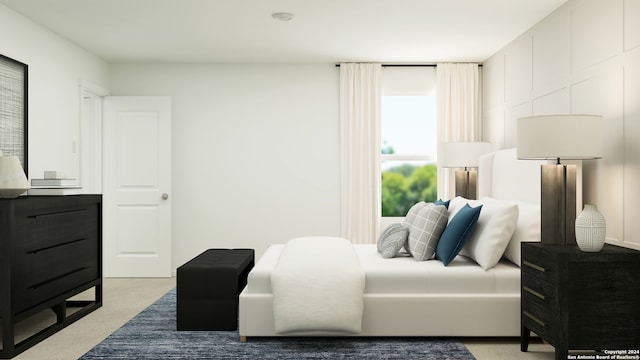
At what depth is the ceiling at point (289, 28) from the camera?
14.0 ft

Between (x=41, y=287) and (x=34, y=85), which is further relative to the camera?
(x=34, y=85)

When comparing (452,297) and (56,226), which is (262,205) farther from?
(452,297)

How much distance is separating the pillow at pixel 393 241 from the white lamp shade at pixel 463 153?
1.68 metres

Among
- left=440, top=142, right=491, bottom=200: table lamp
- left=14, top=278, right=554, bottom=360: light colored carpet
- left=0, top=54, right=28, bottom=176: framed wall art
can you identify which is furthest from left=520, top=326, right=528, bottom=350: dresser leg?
left=0, top=54, right=28, bottom=176: framed wall art

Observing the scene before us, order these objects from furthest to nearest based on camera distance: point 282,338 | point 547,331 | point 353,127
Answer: point 353,127 → point 282,338 → point 547,331

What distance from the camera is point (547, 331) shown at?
298 centimetres

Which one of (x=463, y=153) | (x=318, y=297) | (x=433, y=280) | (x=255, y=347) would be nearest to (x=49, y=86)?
(x=255, y=347)

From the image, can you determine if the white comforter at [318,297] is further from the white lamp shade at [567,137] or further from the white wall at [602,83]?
the white wall at [602,83]

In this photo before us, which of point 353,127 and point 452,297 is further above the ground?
point 353,127

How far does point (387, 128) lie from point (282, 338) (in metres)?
3.45

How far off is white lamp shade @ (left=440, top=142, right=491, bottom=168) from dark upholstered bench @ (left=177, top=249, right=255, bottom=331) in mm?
2759

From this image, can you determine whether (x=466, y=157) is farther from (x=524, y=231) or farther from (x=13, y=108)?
(x=13, y=108)

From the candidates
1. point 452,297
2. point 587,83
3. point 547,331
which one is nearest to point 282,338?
point 452,297

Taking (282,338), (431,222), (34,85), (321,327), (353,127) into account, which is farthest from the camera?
(353,127)
